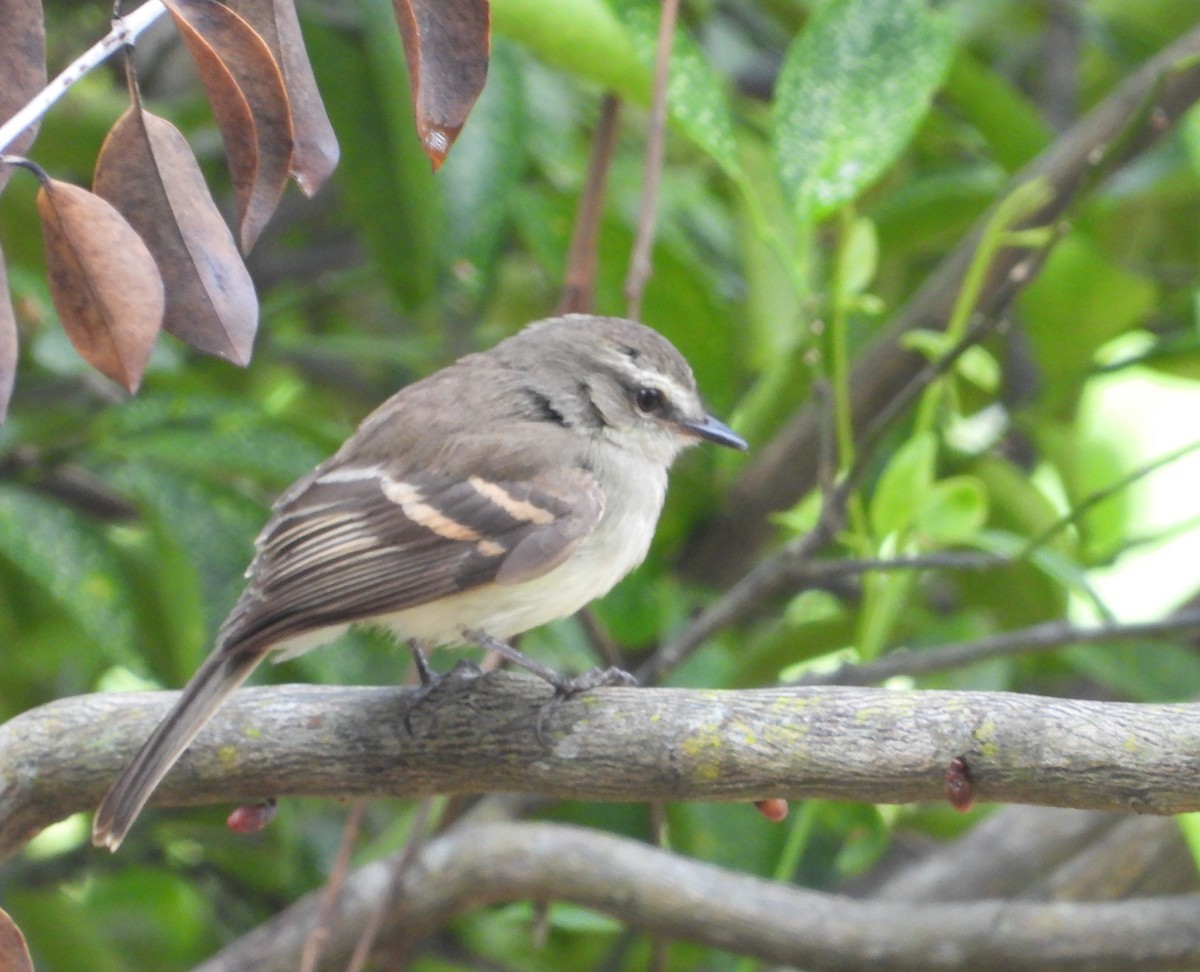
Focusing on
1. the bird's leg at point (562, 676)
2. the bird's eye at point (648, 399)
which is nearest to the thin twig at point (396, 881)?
the bird's leg at point (562, 676)

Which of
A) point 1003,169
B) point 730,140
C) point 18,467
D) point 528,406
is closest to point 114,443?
point 18,467

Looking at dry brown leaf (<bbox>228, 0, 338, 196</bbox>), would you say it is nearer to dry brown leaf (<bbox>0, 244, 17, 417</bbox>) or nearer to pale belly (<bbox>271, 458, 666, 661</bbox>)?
dry brown leaf (<bbox>0, 244, 17, 417</bbox>)

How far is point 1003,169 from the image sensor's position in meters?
3.94

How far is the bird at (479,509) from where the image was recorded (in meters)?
2.55

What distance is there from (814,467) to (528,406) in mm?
1042

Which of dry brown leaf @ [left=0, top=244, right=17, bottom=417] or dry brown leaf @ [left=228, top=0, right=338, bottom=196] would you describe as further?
dry brown leaf @ [left=228, top=0, right=338, bottom=196]

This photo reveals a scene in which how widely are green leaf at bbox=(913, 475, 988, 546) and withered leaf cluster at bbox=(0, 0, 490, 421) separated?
5.66 feet

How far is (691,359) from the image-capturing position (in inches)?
150

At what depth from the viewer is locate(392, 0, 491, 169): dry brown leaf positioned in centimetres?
151

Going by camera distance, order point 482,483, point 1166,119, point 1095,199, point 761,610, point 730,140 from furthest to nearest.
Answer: point 761,610 → point 1095,199 → point 1166,119 → point 730,140 → point 482,483

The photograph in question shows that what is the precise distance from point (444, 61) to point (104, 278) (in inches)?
16.7

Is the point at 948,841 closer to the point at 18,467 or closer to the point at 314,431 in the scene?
the point at 314,431

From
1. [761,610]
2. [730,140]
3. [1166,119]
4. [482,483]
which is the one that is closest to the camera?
[482,483]

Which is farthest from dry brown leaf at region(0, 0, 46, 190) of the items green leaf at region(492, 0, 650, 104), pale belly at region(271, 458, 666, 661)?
green leaf at region(492, 0, 650, 104)
